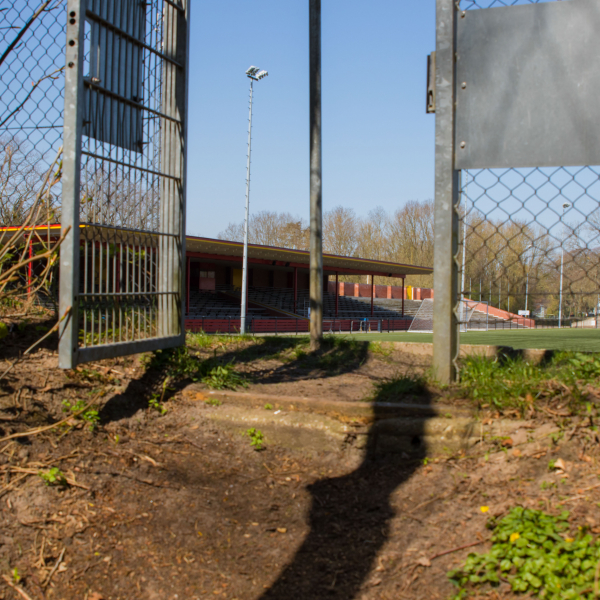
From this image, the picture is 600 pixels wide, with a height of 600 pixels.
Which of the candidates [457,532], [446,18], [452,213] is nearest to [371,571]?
[457,532]

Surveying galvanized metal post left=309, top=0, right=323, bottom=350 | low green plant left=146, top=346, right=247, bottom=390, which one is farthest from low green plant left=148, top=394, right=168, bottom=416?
galvanized metal post left=309, top=0, right=323, bottom=350

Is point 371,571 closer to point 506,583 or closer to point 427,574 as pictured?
point 427,574

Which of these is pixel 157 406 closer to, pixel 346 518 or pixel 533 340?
pixel 346 518

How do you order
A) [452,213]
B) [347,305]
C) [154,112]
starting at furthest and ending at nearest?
[347,305] → [154,112] → [452,213]

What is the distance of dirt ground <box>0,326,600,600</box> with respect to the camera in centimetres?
205

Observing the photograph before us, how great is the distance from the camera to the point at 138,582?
2.10m

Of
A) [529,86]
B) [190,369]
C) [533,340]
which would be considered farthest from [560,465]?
[533,340]

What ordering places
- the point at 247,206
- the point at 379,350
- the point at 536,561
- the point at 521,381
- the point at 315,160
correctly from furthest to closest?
the point at 247,206
the point at 315,160
the point at 379,350
the point at 521,381
the point at 536,561

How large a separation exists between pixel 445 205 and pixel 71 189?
2.02 m

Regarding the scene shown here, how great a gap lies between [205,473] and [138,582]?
78 cm

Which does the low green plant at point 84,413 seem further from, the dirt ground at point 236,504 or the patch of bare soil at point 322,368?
the patch of bare soil at point 322,368

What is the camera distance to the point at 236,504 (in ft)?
8.48

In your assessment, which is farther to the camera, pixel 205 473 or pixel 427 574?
pixel 205 473

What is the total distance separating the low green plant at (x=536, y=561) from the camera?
1680mm
